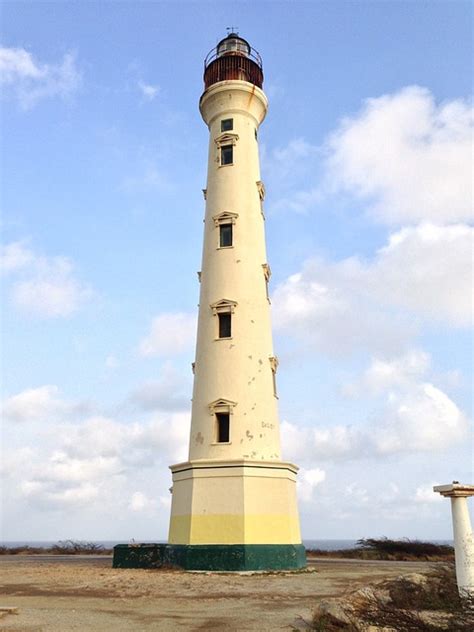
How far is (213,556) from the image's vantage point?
69.3ft

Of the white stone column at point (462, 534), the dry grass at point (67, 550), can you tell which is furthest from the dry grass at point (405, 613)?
the dry grass at point (67, 550)

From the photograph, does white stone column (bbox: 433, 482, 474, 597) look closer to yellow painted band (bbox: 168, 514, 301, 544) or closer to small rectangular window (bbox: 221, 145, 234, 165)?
yellow painted band (bbox: 168, 514, 301, 544)

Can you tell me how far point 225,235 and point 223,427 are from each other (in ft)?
27.0

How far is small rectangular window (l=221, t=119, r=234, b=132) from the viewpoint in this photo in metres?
27.5

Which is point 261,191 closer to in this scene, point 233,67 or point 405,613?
point 233,67

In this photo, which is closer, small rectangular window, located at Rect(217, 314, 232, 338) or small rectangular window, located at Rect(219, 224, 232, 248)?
small rectangular window, located at Rect(217, 314, 232, 338)

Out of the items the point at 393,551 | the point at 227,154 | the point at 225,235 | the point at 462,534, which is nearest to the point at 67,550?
the point at 393,551

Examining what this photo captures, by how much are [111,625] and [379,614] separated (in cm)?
487

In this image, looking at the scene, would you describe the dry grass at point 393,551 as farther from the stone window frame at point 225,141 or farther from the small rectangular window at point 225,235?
the stone window frame at point 225,141

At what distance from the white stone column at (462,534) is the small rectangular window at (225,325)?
14709 millimetres

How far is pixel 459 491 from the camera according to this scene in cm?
1039

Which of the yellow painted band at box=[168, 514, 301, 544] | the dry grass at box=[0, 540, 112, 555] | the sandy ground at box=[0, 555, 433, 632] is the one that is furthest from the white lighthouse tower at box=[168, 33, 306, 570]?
the dry grass at box=[0, 540, 112, 555]

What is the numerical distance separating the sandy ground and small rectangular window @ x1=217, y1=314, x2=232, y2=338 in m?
9.03

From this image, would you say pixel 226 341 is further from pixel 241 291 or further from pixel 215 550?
pixel 215 550
